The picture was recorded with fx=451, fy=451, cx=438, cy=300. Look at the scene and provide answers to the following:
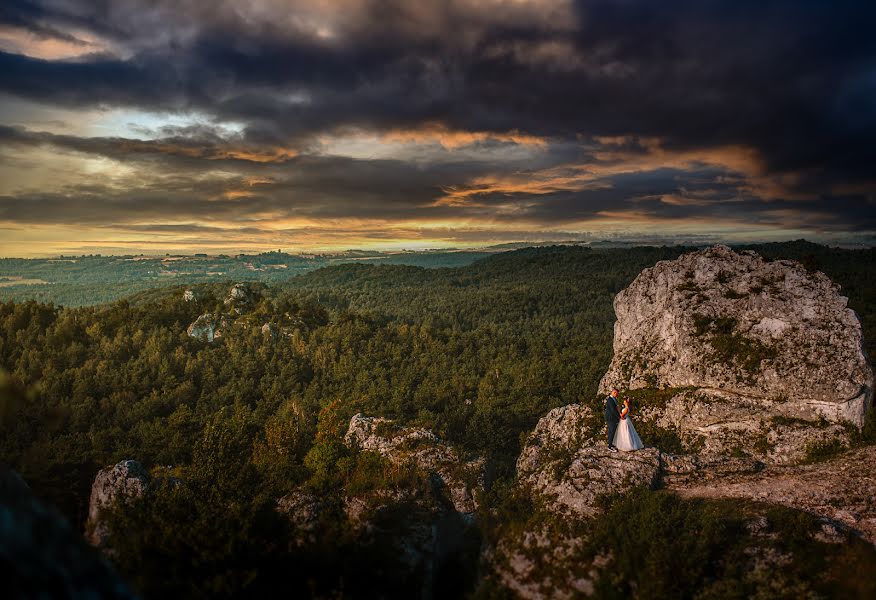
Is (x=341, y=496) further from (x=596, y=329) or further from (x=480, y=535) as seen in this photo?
(x=596, y=329)

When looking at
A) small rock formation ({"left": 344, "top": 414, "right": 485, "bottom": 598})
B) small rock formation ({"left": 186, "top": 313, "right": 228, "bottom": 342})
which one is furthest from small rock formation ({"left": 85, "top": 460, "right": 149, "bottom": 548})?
small rock formation ({"left": 186, "top": 313, "right": 228, "bottom": 342})

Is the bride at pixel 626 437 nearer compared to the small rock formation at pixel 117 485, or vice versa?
the small rock formation at pixel 117 485

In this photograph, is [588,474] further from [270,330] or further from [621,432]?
[270,330]

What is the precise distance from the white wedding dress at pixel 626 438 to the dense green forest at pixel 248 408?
6821 mm

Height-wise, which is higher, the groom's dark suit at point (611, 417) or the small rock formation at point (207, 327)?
the groom's dark suit at point (611, 417)

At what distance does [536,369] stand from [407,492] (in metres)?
50.6

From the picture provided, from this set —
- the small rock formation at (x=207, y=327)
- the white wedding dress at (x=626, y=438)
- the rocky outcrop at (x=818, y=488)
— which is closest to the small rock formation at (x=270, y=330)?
the small rock formation at (x=207, y=327)

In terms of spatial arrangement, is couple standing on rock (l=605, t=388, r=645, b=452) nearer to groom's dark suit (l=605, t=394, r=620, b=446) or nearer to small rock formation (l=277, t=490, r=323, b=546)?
groom's dark suit (l=605, t=394, r=620, b=446)

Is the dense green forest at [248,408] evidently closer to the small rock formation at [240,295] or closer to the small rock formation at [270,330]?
the small rock formation at [270,330]

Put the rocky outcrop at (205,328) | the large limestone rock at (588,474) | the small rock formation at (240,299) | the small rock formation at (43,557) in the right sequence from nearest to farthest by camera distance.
Result: the small rock formation at (43,557), the large limestone rock at (588,474), the rocky outcrop at (205,328), the small rock formation at (240,299)

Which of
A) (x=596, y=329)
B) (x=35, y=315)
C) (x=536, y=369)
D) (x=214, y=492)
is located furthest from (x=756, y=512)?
(x=596, y=329)

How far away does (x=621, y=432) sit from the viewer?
22.8m

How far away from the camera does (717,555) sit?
1372cm

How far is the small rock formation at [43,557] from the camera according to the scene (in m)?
4.06
